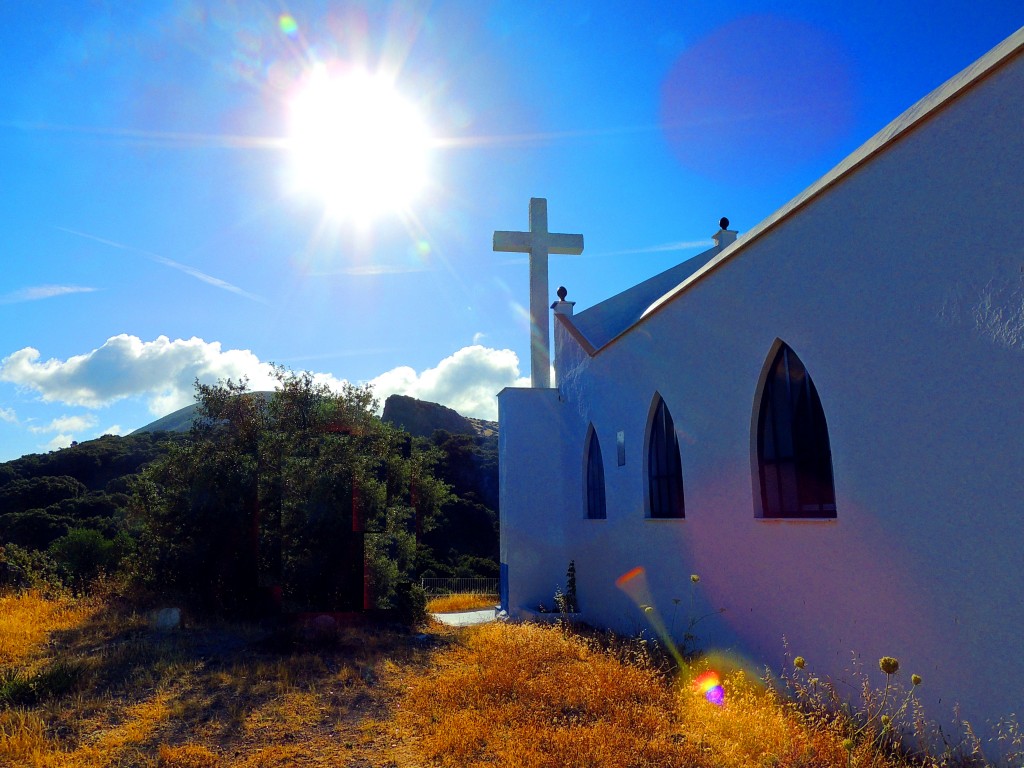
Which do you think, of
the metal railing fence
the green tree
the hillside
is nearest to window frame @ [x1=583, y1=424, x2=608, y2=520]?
the green tree

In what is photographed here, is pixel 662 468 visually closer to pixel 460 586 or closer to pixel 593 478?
pixel 593 478

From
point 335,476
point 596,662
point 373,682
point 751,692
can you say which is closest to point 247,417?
point 335,476

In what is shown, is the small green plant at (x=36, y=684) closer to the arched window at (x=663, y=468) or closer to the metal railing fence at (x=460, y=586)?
the arched window at (x=663, y=468)

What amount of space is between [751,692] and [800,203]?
4.14 m

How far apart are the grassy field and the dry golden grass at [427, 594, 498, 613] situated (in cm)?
601

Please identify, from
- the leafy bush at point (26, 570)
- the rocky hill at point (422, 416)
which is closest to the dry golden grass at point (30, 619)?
the leafy bush at point (26, 570)

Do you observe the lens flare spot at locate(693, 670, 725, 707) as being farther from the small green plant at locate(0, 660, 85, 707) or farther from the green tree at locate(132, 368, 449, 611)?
the small green plant at locate(0, 660, 85, 707)

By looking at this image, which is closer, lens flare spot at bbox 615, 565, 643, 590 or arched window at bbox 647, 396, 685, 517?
arched window at bbox 647, 396, 685, 517

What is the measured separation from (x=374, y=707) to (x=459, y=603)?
30.1ft

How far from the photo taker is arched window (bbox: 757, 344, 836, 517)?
5969 mm

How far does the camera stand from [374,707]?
6.14 m

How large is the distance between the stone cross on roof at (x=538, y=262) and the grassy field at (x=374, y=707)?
22.9ft

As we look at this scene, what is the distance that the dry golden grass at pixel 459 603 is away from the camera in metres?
→ 14.6

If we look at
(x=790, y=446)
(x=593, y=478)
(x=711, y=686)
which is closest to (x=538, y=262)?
(x=593, y=478)
